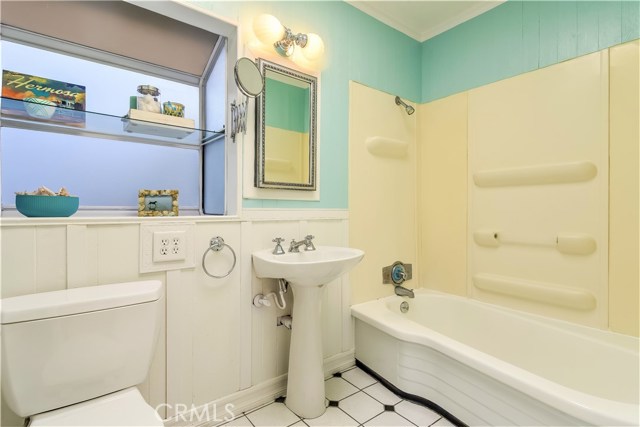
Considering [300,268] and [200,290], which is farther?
[200,290]

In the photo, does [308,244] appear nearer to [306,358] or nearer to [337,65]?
[306,358]

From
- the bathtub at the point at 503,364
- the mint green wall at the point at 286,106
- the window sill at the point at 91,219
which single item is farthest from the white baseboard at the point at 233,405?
the mint green wall at the point at 286,106

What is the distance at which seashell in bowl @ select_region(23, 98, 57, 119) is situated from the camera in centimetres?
114

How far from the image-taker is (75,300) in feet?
3.25

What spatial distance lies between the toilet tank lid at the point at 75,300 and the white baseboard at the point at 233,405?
2.22ft

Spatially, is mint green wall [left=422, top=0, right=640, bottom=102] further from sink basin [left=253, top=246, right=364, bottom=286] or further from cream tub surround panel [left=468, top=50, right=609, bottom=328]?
sink basin [left=253, top=246, right=364, bottom=286]

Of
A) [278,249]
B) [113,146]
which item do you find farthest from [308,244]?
[113,146]

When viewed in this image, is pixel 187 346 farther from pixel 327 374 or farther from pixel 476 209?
pixel 476 209

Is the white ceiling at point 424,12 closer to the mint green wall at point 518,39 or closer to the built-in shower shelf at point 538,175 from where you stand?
the mint green wall at point 518,39

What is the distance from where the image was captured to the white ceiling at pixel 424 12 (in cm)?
203

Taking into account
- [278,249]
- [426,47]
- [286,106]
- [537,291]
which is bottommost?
[537,291]

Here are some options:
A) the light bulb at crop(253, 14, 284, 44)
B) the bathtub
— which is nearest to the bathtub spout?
the bathtub

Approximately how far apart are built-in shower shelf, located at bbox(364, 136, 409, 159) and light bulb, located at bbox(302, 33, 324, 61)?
0.65 meters

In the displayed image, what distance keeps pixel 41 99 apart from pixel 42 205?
1.44ft
